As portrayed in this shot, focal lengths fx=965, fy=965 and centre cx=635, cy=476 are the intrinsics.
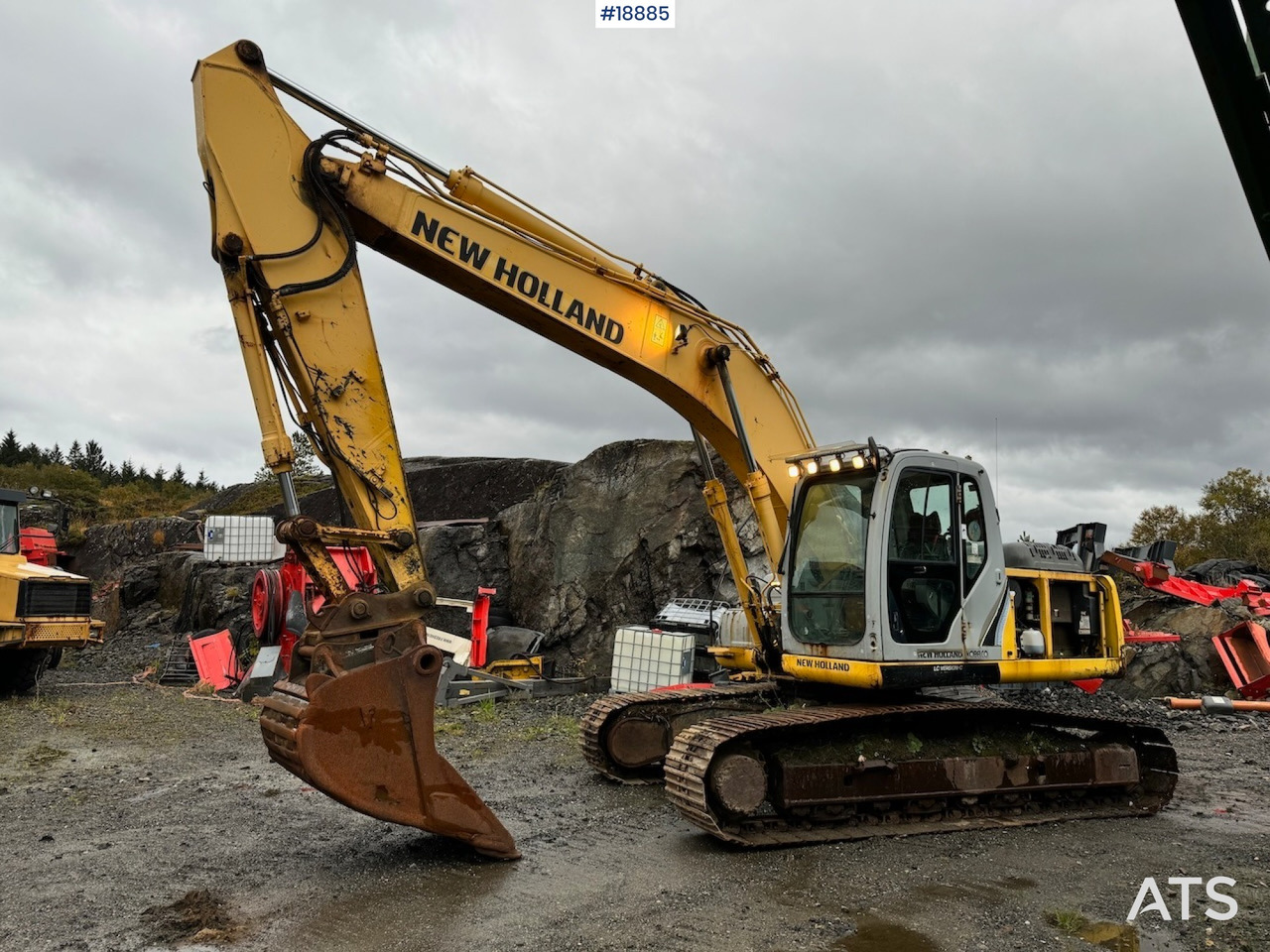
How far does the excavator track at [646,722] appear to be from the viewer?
7.24m

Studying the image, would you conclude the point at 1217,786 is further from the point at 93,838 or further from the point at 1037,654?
the point at 93,838

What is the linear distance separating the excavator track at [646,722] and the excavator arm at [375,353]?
55 centimetres

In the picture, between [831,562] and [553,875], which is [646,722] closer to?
[831,562]

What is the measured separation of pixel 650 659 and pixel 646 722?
3.53 meters

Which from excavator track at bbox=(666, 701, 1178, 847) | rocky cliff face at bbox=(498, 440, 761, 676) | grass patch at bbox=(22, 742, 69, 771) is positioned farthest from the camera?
rocky cliff face at bbox=(498, 440, 761, 676)

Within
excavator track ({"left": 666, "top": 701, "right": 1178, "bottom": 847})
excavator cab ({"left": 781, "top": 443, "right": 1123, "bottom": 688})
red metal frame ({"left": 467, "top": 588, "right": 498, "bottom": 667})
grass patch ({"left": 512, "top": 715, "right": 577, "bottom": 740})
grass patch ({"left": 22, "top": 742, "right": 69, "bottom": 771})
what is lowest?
grass patch ({"left": 22, "top": 742, "right": 69, "bottom": 771})

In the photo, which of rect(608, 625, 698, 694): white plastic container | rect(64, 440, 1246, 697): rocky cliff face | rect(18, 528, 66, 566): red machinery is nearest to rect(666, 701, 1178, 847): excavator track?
rect(608, 625, 698, 694): white plastic container

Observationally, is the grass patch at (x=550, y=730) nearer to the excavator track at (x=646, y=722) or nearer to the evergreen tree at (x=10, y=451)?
the excavator track at (x=646, y=722)

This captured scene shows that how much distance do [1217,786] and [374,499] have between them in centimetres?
671

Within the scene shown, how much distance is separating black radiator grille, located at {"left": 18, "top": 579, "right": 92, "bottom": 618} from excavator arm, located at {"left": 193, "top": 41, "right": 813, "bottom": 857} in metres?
8.09

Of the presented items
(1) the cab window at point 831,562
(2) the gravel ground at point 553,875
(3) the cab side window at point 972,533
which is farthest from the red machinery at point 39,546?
(3) the cab side window at point 972,533

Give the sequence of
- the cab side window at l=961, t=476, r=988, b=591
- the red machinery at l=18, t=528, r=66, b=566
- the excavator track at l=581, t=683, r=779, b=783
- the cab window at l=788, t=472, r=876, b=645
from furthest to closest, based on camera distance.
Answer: the red machinery at l=18, t=528, r=66, b=566 < the excavator track at l=581, t=683, r=779, b=783 < the cab side window at l=961, t=476, r=988, b=591 < the cab window at l=788, t=472, r=876, b=645

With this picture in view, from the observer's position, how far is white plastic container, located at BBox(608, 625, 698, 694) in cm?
1076

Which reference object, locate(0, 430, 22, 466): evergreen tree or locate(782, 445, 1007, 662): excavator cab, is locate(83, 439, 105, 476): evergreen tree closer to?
locate(0, 430, 22, 466): evergreen tree
